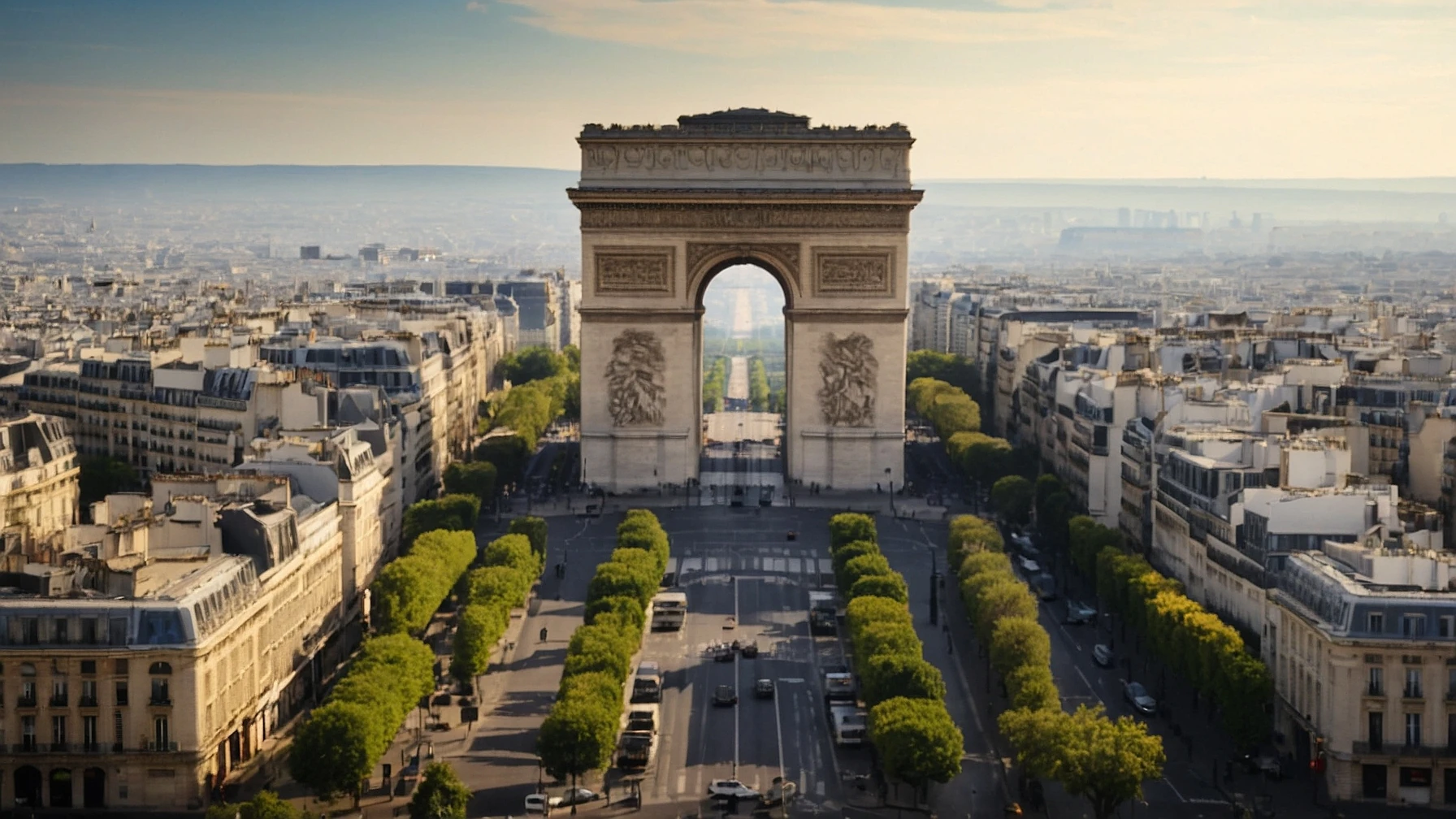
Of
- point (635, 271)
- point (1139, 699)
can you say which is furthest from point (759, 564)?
point (1139, 699)

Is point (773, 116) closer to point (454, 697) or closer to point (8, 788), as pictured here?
point (454, 697)

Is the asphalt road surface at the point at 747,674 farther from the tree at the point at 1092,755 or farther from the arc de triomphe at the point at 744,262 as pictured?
the arc de triomphe at the point at 744,262

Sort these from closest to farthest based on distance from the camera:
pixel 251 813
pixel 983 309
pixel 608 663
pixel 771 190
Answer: pixel 251 813
pixel 608 663
pixel 771 190
pixel 983 309

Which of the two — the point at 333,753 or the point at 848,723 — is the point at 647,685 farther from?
the point at 333,753

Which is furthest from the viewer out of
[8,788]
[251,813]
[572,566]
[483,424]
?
[483,424]

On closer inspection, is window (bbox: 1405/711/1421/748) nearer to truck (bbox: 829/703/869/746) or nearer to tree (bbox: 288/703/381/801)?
truck (bbox: 829/703/869/746)

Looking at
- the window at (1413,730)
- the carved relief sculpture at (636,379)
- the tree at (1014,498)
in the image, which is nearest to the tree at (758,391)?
the carved relief sculpture at (636,379)

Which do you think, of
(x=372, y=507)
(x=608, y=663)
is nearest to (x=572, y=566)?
(x=372, y=507)
